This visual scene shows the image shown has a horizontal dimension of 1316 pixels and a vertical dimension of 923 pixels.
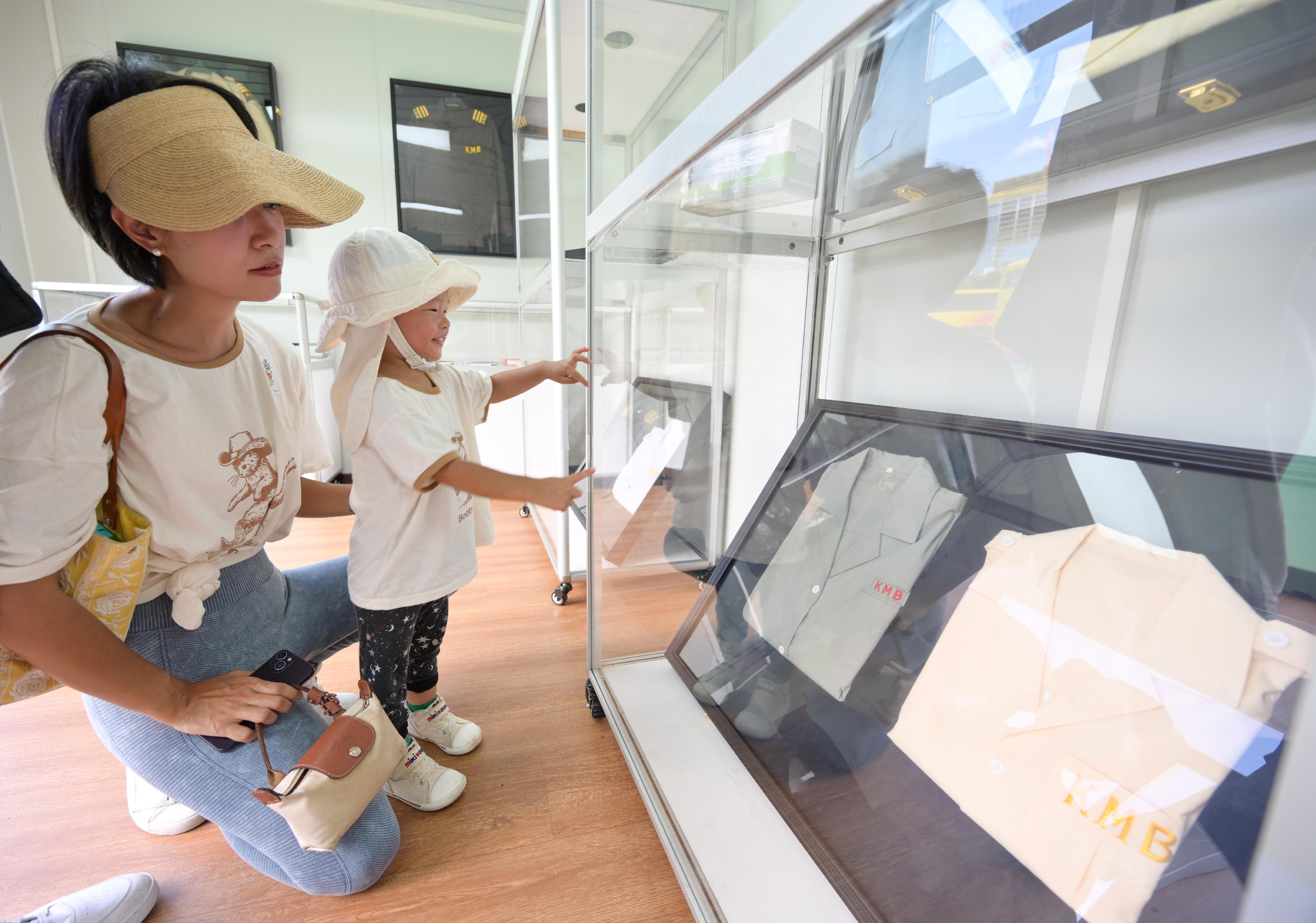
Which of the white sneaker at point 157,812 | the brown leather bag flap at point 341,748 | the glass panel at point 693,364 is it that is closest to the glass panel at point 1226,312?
the glass panel at point 693,364

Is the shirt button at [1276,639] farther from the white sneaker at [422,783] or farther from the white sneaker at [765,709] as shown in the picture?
the white sneaker at [422,783]

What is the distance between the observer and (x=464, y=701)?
1.36 m

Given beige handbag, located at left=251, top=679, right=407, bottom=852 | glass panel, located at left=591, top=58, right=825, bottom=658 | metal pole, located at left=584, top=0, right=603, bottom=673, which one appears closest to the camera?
beige handbag, located at left=251, top=679, right=407, bottom=852

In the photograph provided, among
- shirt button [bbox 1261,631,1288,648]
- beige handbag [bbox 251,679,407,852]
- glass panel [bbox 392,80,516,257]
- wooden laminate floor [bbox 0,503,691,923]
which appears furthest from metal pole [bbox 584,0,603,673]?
glass panel [bbox 392,80,516,257]

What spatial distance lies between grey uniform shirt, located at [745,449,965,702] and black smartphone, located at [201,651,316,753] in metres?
0.79

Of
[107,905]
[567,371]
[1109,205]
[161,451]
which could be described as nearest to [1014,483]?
[1109,205]

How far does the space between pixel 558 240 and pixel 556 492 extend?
3.42ft

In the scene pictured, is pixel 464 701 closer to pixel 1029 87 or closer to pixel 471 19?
pixel 1029 87

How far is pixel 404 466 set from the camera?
94cm

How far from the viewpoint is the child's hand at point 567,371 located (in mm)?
1320

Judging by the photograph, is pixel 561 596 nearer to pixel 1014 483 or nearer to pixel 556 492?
pixel 556 492

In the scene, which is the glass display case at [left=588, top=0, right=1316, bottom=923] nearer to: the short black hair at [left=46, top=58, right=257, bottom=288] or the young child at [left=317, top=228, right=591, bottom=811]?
the young child at [left=317, top=228, right=591, bottom=811]

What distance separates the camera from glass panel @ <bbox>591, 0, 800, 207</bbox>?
1.12m

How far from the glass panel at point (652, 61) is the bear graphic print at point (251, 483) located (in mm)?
784
